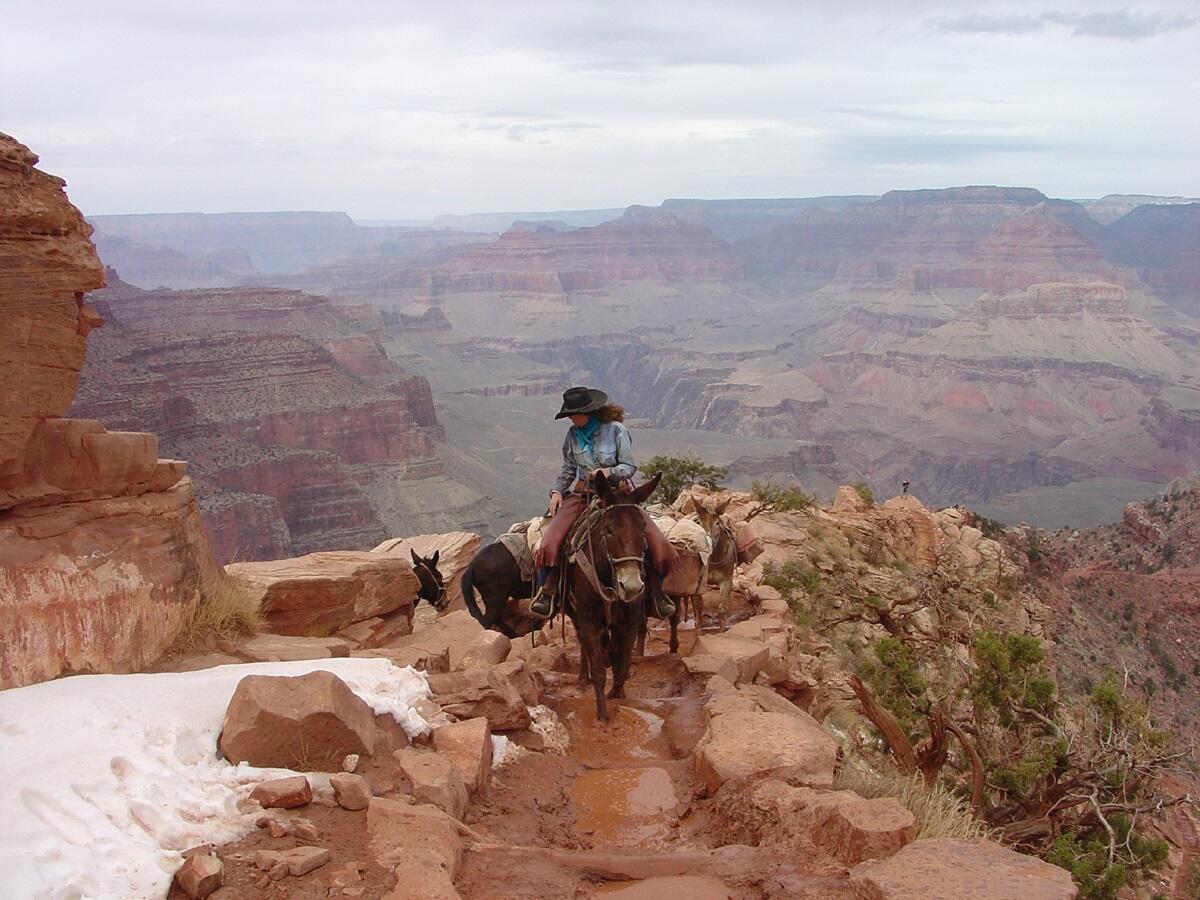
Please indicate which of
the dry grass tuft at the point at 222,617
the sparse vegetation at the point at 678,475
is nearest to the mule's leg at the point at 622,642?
the dry grass tuft at the point at 222,617

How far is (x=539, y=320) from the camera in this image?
195500 millimetres

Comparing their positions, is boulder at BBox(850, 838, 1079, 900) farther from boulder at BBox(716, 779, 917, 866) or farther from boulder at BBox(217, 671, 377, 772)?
boulder at BBox(217, 671, 377, 772)

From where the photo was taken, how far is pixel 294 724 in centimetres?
596

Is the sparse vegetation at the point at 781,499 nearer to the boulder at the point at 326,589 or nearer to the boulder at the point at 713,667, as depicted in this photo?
the boulder at the point at 326,589

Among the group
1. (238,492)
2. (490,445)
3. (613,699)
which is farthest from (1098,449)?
(613,699)

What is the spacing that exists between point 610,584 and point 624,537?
0.50 meters

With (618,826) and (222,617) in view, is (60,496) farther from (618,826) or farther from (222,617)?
(618,826)

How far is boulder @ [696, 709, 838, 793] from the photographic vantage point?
6.62m

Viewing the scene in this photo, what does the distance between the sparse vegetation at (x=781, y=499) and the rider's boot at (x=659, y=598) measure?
14.9 metres

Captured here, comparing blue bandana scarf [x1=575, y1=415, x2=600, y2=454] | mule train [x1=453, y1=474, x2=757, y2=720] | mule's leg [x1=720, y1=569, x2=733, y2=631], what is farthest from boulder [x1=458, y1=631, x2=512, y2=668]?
mule's leg [x1=720, y1=569, x2=733, y2=631]

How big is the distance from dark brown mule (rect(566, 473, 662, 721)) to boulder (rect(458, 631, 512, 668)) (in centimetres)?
89

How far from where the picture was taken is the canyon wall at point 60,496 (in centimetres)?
762

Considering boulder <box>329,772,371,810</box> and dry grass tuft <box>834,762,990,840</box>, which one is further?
dry grass tuft <box>834,762,990,840</box>

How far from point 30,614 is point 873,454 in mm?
127191
